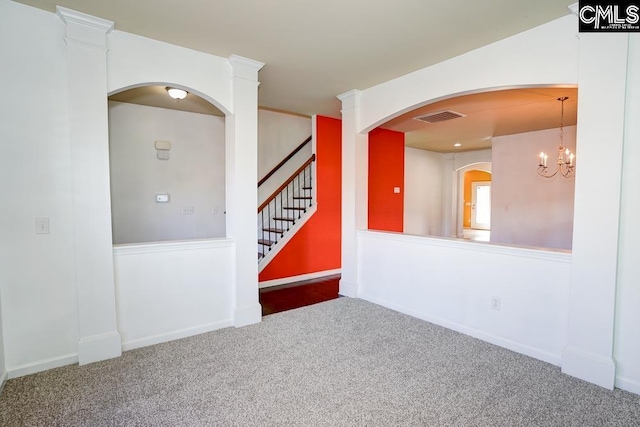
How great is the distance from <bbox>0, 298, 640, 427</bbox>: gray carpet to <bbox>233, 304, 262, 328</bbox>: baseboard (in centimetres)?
30

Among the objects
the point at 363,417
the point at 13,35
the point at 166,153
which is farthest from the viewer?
the point at 166,153

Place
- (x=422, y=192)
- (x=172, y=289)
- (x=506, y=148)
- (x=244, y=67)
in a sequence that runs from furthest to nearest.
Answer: (x=422, y=192), (x=506, y=148), (x=244, y=67), (x=172, y=289)

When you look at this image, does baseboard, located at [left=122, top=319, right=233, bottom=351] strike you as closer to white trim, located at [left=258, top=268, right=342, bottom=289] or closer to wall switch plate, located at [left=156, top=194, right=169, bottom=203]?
white trim, located at [left=258, top=268, right=342, bottom=289]

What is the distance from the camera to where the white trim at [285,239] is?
195 inches

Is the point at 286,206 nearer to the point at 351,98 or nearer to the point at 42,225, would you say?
the point at 351,98

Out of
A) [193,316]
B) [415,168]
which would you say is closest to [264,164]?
[193,316]

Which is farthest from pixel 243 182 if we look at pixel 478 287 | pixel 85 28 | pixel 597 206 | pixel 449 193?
pixel 449 193

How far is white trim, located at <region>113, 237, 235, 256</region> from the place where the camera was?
2.85 metres

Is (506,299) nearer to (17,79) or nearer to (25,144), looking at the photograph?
(25,144)

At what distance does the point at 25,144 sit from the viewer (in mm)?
2418


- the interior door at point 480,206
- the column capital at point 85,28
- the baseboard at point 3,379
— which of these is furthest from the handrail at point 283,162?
the interior door at point 480,206

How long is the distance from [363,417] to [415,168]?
7.36 m

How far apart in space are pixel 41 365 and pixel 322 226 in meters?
3.78

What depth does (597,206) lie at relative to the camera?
232cm
